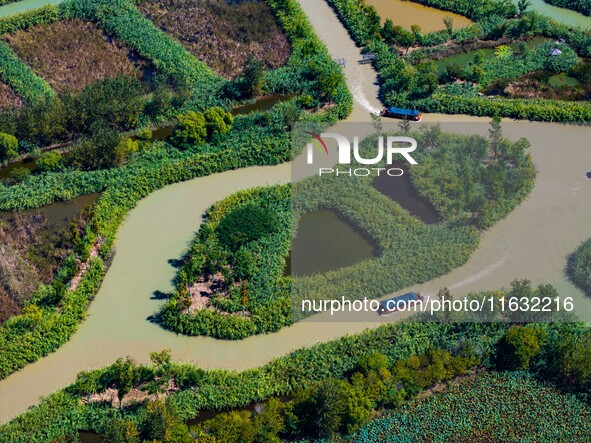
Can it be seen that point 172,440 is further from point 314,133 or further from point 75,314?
point 314,133

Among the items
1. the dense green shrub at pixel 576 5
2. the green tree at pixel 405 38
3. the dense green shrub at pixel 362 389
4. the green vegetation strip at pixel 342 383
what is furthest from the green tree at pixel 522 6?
the dense green shrub at pixel 362 389

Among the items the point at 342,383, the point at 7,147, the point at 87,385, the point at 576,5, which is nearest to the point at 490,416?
the point at 342,383

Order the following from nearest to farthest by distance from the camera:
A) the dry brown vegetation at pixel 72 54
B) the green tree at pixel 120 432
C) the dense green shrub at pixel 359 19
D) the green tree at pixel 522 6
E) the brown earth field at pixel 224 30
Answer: the green tree at pixel 120 432, the dry brown vegetation at pixel 72 54, the brown earth field at pixel 224 30, the dense green shrub at pixel 359 19, the green tree at pixel 522 6

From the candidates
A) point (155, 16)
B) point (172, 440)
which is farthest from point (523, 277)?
point (155, 16)

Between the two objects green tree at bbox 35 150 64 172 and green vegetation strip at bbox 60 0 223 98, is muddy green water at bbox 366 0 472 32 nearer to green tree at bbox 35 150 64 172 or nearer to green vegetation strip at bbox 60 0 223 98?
green vegetation strip at bbox 60 0 223 98

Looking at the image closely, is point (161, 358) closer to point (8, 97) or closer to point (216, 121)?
point (216, 121)

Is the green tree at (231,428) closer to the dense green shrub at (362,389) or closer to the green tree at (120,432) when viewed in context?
the dense green shrub at (362,389)
